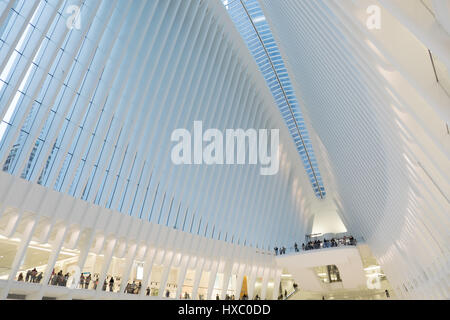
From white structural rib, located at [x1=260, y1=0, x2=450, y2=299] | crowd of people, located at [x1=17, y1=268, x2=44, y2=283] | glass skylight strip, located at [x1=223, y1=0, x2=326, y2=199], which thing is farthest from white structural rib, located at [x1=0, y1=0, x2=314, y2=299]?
→ white structural rib, located at [x1=260, y1=0, x2=450, y2=299]

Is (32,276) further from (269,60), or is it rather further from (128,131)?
(269,60)

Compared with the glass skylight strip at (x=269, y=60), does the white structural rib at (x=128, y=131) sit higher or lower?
lower

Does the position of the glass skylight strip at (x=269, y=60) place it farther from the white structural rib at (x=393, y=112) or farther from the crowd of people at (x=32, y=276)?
the crowd of people at (x=32, y=276)

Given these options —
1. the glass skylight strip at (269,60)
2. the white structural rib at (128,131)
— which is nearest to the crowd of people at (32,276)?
the white structural rib at (128,131)

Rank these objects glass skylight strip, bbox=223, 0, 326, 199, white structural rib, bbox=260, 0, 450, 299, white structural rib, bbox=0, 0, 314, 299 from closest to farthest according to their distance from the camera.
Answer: white structural rib, bbox=260, 0, 450, 299, white structural rib, bbox=0, 0, 314, 299, glass skylight strip, bbox=223, 0, 326, 199

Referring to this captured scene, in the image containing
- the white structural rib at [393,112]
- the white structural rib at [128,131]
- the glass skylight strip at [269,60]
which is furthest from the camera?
the glass skylight strip at [269,60]

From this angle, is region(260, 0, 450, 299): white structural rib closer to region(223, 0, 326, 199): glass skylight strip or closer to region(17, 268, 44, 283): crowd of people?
region(223, 0, 326, 199): glass skylight strip

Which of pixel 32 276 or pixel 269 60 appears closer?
pixel 32 276

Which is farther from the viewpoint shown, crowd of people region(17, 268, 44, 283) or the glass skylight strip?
the glass skylight strip

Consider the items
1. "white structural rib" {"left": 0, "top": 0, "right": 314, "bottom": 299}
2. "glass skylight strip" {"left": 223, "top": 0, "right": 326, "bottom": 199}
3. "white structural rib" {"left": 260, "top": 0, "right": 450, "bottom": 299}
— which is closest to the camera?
"white structural rib" {"left": 260, "top": 0, "right": 450, "bottom": 299}

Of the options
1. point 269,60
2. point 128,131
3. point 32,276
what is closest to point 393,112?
point 128,131

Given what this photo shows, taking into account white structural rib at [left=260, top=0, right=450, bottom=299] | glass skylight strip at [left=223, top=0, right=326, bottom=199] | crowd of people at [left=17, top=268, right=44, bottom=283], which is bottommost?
crowd of people at [left=17, top=268, right=44, bottom=283]

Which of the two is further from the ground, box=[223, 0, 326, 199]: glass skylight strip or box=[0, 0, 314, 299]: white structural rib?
box=[223, 0, 326, 199]: glass skylight strip

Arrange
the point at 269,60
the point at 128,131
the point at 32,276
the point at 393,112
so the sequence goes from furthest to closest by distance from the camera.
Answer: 1. the point at 269,60
2. the point at 128,131
3. the point at 32,276
4. the point at 393,112
